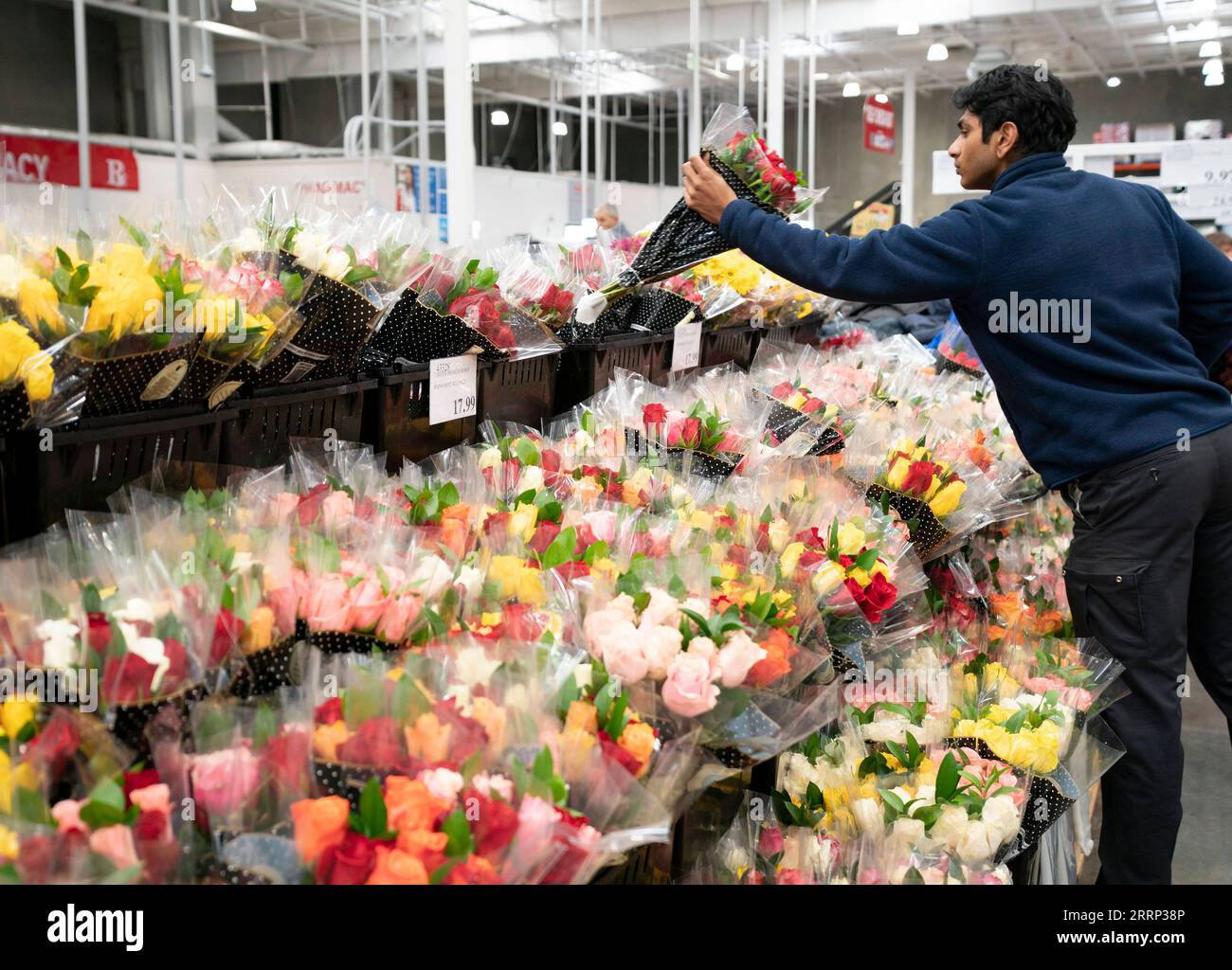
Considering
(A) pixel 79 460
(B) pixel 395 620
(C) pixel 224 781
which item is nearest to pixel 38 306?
(A) pixel 79 460

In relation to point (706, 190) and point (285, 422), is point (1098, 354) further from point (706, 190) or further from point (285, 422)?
point (285, 422)

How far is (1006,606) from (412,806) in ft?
7.01

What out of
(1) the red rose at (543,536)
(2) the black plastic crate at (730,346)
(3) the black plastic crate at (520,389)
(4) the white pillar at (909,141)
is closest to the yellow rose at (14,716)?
(1) the red rose at (543,536)

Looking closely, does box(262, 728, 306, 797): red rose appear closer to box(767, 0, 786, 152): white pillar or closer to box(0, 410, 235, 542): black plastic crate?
box(0, 410, 235, 542): black plastic crate

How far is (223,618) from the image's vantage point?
1.11 metres

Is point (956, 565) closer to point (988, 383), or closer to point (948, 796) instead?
point (948, 796)

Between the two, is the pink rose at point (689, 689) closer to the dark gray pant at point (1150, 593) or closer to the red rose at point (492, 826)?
the red rose at point (492, 826)

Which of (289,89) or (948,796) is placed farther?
(289,89)

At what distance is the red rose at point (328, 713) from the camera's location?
104cm

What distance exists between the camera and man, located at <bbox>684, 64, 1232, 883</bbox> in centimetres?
209

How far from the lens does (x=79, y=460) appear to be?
1.36 m

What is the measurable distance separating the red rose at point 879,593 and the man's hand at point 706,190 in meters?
0.84

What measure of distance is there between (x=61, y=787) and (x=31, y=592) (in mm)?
228
